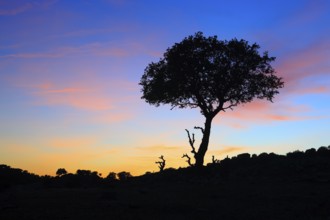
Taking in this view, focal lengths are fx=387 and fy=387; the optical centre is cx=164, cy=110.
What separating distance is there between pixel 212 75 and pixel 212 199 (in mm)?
23346

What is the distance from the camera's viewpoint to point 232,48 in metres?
45.5

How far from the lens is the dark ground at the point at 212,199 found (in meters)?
17.3

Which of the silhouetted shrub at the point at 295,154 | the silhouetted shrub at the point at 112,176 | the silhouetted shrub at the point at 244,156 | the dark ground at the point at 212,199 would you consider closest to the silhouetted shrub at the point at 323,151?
the silhouetted shrub at the point at 295,154

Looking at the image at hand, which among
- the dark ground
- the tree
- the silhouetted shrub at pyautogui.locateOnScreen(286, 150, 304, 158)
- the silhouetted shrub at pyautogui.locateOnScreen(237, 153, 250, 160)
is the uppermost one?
the tree

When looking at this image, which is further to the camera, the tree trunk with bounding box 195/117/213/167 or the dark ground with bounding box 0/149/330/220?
the tree trunk with bounding box 195/117/213/167

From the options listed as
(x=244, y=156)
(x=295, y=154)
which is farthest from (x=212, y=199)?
(x=244, y=156)

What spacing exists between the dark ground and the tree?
1098 cm

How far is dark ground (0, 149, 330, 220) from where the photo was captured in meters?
17.3

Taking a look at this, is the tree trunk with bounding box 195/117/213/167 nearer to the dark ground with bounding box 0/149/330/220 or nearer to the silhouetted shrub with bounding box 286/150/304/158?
the dark ground with bounding box 0/149/330/220

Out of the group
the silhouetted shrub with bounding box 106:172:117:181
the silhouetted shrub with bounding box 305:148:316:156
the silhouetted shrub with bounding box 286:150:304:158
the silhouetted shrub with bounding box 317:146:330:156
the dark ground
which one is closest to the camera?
the dark ground

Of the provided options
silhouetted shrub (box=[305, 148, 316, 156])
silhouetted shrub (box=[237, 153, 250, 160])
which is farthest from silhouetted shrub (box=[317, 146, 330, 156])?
silhouetted shrub (box=[237, 153, 250, 160])

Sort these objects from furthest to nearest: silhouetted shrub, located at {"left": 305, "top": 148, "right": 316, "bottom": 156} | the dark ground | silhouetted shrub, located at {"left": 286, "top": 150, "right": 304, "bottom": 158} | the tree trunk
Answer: the tree trunk
silhouetted shrub, located at {"left": 305, "top": 148, "right": 316, "bottom": 156}
silhouetted shrub, located at {"left": 286, "top": 150, "right": 304, "bottom": 158}
the dark ground

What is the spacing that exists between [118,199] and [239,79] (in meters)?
26.5

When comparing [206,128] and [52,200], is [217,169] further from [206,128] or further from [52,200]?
[52,200]
